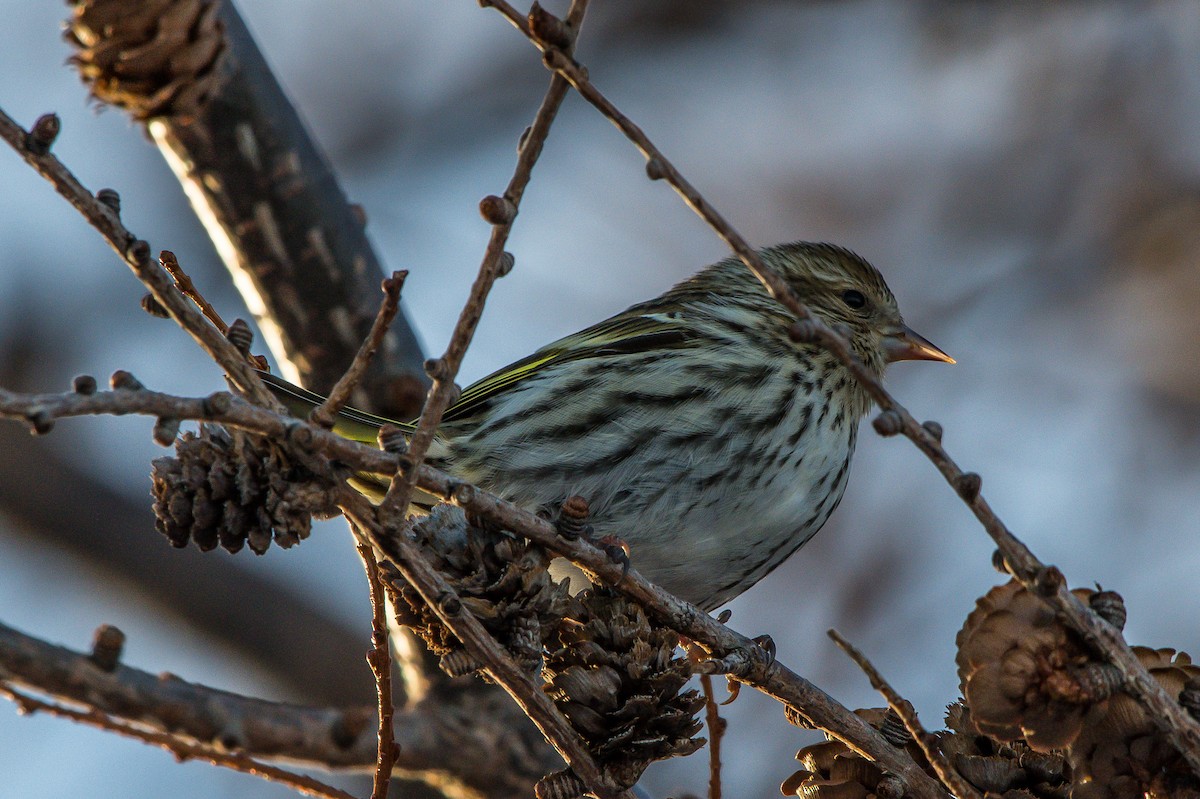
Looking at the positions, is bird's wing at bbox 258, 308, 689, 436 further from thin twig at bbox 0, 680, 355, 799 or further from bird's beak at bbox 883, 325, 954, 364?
thin twig at bbox 0, 680, 355, 799

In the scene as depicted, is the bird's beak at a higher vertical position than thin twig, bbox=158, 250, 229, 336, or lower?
higher

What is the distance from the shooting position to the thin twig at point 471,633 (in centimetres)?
152

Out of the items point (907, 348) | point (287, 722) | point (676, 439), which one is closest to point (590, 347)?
point (676, 439)

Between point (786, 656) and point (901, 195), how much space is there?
2266mm

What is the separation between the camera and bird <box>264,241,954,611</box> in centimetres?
268

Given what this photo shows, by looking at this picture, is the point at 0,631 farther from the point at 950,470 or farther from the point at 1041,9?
the point at 1041,9

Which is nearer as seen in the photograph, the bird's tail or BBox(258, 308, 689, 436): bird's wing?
the bird's tail

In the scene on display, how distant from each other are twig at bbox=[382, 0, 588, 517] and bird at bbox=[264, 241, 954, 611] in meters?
1.11

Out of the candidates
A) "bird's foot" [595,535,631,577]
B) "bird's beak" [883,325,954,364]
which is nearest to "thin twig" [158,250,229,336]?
"bird's foot" [595,535,631,577]

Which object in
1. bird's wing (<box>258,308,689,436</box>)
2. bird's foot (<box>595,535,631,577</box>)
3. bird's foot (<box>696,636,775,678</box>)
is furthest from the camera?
bird's wing (<box>258,308,689,436</box>)

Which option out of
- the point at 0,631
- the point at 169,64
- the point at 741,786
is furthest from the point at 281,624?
the point at 169,64

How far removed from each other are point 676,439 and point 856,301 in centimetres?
113

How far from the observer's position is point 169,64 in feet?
4.25

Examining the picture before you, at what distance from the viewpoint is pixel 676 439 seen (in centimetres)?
271
